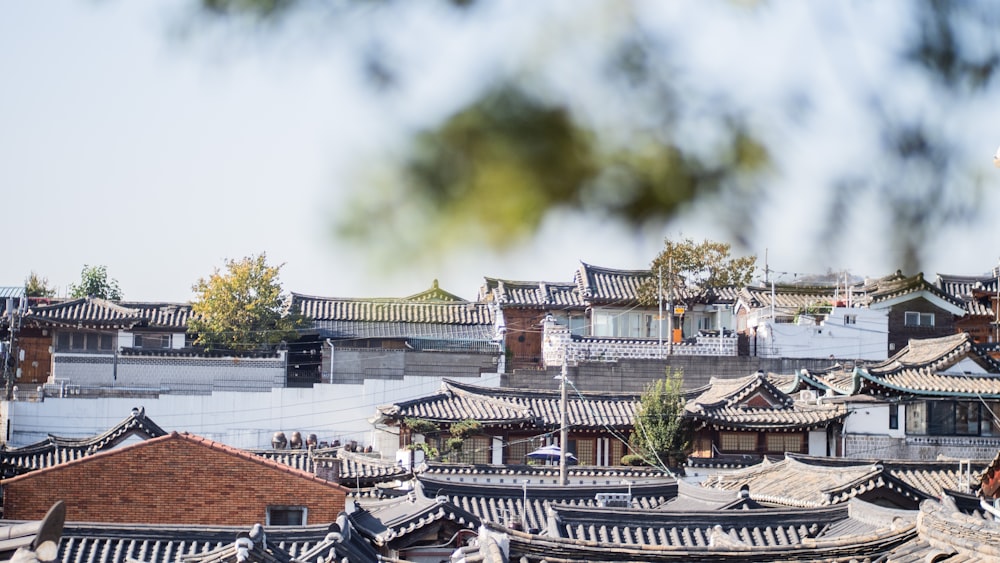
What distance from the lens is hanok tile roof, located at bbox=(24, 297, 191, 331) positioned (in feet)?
117

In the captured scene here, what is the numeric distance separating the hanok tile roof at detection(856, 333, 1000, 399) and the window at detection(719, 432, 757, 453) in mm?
3379

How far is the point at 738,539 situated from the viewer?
16.3m

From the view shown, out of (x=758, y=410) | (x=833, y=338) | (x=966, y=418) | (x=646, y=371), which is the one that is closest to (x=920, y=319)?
(x=966, y=418)

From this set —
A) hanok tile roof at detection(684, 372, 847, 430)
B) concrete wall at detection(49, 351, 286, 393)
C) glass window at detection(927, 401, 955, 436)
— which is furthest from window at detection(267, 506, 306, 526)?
concrete wall at detection(49, 351, 286, 393)

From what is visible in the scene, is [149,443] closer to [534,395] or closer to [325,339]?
[534,395]

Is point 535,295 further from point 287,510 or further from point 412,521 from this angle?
point 412,521

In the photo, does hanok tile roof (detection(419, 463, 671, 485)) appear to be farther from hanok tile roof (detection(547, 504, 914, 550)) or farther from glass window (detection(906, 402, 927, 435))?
hanok tile roof (detection(547, 504, 914, 550))

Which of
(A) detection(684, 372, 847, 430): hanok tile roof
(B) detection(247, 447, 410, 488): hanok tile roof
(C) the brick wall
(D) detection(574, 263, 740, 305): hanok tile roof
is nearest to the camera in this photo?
(C) the brick wall

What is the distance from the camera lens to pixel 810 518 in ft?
55.8

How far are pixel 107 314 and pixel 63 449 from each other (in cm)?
1302

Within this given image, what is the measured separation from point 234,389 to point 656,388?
1304cm

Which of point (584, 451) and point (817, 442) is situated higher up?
point (817, 442)

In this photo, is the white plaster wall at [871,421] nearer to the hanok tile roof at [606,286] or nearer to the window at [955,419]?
the window at [955,419]

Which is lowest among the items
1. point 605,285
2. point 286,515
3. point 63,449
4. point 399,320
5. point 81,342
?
point 286,515
